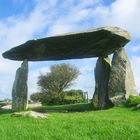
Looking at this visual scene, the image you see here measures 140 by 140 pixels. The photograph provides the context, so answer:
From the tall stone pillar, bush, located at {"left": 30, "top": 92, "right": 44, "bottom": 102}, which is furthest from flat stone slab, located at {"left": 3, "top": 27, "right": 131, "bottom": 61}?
bush, located at {"left": 30, "top": 92, "right": 44, "bottom": 102}

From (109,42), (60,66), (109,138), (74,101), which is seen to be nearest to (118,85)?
(109,42)

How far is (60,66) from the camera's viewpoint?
57.6m

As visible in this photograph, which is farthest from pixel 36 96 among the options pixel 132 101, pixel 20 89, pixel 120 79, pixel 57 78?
pixel 132 101

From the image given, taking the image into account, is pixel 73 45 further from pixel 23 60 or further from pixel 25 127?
pixel 25 127

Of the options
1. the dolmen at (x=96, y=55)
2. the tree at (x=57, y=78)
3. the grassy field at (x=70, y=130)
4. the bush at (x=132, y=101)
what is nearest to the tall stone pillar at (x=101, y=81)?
the dolmen at (x=96, y=55)

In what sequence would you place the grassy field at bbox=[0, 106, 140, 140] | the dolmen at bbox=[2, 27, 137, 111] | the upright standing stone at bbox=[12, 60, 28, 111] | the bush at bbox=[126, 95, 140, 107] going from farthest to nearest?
the upright standing stone at bbox=[12, 60, 28, 111]
the dolmen at bbox=[2, 27, 137, 111]
the bush at bbox=[126, 95, 140, 107]
the grassy field at bbox=[0, 106, 140, 140]

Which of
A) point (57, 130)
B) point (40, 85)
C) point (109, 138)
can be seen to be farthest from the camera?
point (40, 85)

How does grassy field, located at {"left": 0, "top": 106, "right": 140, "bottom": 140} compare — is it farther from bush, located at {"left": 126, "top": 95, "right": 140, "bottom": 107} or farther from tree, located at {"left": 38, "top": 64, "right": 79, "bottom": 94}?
tree, located at {"left": 38, "top": 64, "right": 79, "bottom": 94}

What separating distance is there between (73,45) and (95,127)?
1170cm

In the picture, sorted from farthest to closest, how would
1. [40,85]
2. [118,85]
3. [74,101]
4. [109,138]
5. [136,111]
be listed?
1. [40,85]
2. [74,101]
3. [118,85]
4. [136,111]
5. [109,138]

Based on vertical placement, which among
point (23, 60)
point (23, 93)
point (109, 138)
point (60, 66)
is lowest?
point (109, 138)

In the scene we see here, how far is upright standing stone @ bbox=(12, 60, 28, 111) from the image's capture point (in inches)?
1018

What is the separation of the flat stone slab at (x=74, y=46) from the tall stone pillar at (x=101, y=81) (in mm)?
654

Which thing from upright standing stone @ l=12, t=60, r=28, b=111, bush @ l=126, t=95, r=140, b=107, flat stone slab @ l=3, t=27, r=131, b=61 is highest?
flat stone slab @ l=3, t=27, r=131, b=61
